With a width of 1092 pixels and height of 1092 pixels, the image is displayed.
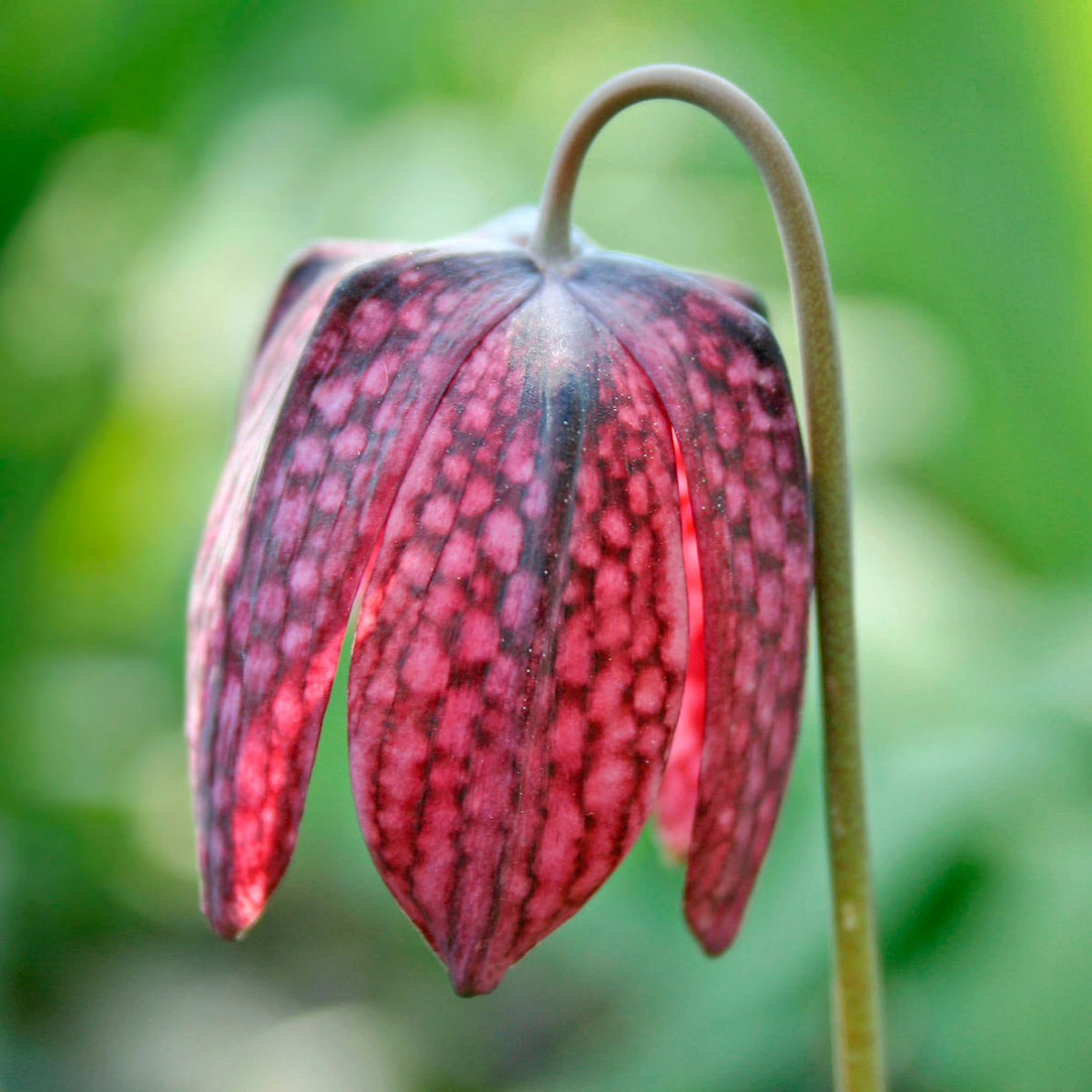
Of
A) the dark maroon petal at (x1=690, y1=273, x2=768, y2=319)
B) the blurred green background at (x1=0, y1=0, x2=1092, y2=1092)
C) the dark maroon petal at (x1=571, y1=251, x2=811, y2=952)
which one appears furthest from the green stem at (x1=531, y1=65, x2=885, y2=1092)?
the blurred green background at (x1=0, y1=0, x2=1092, y2=1092)

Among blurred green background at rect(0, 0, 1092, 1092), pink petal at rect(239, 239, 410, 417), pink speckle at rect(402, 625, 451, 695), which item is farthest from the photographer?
blurred green background at rect(0, 0, 1092, 1092)

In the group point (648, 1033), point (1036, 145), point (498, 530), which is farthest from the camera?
point (1036, 145)

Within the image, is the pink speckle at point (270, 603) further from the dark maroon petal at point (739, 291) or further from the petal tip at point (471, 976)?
the dark maroon petal at point (739, 291)

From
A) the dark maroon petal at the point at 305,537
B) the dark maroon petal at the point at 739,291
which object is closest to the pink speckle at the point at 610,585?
the dark maroon petal at the point at 305,537

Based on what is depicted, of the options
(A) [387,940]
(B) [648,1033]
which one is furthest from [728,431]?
(A) [387,940]

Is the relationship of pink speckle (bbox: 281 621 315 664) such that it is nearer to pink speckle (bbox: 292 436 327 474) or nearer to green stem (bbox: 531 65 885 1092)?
pink speckle (bbox: 292 436 327 474)

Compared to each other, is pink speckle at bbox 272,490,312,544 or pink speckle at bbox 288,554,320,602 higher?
pink speckle at bbox 272,490,312,544

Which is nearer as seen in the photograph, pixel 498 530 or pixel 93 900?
pixel 498 530

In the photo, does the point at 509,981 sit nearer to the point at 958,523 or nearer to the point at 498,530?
the point at 958,523
